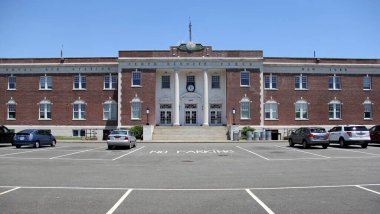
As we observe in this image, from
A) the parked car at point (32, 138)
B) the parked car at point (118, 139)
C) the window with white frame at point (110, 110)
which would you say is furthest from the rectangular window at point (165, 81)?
→ the parked car at point (118, 139)

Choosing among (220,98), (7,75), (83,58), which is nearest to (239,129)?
(220,98)

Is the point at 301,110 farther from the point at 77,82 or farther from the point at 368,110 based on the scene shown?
the point at 77,82

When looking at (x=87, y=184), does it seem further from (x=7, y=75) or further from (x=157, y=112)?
(x=7, y=75)

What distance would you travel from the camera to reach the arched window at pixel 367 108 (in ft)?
161

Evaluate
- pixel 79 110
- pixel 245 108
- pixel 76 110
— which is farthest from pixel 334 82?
pixel 76 110

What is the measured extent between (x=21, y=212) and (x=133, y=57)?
39.6 meters

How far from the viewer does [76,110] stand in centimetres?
4831

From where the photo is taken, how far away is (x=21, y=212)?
26.0 feet

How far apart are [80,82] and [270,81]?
2368 cm

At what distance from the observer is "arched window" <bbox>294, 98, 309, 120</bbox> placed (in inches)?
1890

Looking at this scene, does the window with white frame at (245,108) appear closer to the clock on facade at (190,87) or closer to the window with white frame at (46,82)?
the clock on facade at (190,87)

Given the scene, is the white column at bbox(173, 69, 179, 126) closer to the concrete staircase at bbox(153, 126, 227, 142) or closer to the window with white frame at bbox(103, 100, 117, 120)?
the concrete staircase at bbox(153, 126, 227, 142)

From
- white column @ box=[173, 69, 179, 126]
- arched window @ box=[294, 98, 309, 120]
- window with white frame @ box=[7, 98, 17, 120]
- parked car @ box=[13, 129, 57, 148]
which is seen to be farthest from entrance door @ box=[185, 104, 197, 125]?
window with white frame @ box=[7, 98, 17, 120]

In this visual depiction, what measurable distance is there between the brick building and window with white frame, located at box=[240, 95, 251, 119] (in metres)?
0.12
